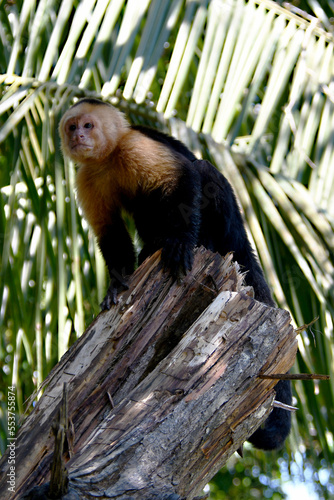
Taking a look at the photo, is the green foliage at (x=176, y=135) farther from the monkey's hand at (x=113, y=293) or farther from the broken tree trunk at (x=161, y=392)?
the broken tree trunk at (x=161, y=392)

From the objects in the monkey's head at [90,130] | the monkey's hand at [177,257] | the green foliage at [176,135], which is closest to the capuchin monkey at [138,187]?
the monkey's head at [90,130]

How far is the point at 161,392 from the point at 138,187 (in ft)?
5.58

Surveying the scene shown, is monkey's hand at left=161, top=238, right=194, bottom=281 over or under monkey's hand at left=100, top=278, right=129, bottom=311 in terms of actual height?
over

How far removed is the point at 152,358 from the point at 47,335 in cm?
119

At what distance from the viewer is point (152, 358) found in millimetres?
2252

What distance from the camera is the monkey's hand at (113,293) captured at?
2696 mm

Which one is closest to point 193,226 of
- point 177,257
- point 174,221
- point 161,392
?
point 174,221

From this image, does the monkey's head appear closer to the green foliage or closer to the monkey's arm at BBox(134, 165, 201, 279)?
the green foliage

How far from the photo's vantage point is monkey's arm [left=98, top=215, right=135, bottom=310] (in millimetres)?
3287

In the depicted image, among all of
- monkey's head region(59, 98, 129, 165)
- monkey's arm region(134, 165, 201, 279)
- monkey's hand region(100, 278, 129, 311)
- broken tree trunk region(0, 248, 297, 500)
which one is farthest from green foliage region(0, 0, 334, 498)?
broken tree trunk region(0, 248, 297, 500)

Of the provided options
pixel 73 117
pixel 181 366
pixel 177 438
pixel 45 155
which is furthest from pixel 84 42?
pixel 177 438

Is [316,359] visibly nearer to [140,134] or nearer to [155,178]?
[155,178]

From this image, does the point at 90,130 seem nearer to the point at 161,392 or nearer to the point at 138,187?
the point at 138,187

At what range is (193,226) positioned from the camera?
117 inches
